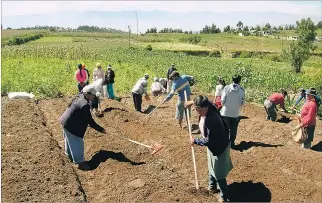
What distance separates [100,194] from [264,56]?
46265mm

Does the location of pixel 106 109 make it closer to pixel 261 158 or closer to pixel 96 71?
pixel 96 71

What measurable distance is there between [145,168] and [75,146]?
1.45 metres

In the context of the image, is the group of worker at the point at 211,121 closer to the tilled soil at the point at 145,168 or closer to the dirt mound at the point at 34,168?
the tilled soil at the point at 145,168

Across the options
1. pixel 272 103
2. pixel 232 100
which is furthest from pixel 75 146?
pixel 272 103

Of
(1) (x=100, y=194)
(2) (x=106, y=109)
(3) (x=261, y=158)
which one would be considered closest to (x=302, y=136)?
(3) (x=261, y=158)

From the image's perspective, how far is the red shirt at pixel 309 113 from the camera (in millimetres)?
7930

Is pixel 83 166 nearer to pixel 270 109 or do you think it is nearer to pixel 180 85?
pixel 180 85

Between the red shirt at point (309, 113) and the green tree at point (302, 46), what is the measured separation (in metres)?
24.4

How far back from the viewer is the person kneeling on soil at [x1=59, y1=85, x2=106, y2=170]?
260 inches

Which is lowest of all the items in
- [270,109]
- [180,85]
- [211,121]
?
[270,109]

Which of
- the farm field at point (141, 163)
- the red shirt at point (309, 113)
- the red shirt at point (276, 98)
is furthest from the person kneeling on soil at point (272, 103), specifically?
the red shirt at point (309, 113)

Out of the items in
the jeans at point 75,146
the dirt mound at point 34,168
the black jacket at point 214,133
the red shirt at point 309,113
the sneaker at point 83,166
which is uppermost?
the black jacket at point 214,133

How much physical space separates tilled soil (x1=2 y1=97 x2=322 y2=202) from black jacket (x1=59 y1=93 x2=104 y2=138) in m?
0.52

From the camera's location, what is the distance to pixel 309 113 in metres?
7.99
